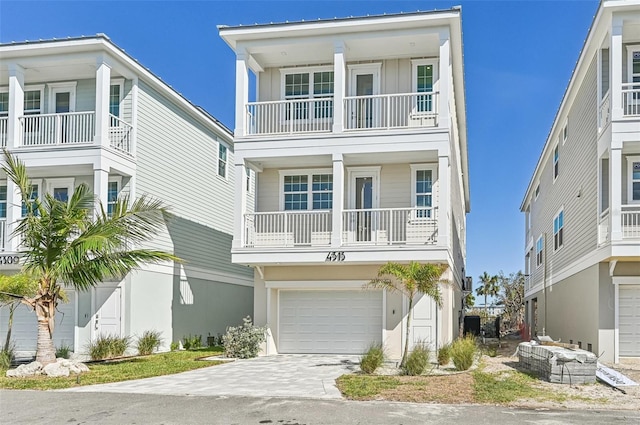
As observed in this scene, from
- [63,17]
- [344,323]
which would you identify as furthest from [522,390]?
[63,17]

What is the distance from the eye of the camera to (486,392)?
11.8 m

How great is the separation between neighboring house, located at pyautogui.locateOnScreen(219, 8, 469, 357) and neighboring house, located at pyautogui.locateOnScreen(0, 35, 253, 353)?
3.86 meters

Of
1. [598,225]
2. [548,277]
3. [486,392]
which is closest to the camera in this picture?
[486,392]

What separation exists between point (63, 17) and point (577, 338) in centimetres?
1825

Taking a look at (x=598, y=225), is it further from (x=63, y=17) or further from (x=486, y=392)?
(x=63, y=17)

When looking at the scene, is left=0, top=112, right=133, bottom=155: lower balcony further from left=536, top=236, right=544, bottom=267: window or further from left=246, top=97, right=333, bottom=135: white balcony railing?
left=536, top=236, right=544, bottom=267: window

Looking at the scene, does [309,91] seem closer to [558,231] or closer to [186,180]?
[186,180]

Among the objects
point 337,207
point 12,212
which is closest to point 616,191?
point 337,207

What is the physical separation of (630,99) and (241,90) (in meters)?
10.5

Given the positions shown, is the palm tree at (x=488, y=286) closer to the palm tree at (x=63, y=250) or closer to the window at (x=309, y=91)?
the window at (x=309, y=91)

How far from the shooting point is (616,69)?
619 inches

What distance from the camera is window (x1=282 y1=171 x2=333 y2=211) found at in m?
20.3

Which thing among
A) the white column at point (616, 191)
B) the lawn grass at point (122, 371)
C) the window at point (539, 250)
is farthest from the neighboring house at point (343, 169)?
the window at point (539, 250)

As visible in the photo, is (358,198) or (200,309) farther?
(200,309)
